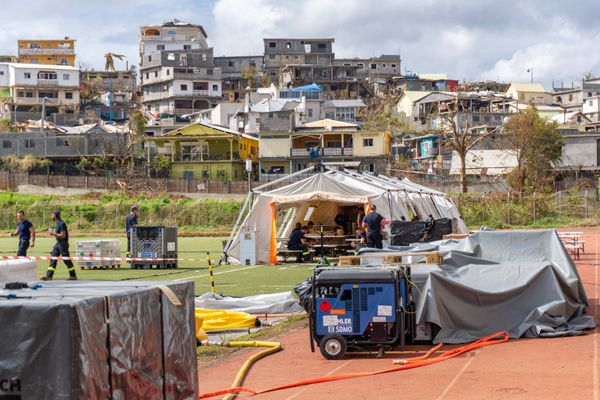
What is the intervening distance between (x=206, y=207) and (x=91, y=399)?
58.0 meters

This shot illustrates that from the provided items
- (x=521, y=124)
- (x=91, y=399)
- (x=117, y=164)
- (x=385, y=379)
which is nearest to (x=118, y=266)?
(x=385, y=379)

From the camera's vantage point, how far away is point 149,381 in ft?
25.0

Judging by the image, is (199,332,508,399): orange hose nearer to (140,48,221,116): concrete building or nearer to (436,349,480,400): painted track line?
(436,349,480,400): painted track line

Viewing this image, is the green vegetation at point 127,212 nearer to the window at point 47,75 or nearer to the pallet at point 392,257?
the pallet at point 392,257

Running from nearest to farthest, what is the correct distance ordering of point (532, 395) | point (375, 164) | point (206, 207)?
point (532, 395)
point (206, 207)
point (375, 164)

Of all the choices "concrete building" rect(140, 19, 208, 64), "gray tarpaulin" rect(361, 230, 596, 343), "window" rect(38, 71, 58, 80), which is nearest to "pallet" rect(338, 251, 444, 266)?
"gray tarpaulin" rect(361, 230, 596, 343)

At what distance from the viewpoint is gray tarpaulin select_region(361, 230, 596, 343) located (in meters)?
14.4

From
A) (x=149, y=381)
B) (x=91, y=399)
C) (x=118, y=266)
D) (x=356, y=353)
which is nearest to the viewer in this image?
(x=91, y=399)

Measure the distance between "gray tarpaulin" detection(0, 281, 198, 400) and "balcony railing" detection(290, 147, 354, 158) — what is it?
7486 cm

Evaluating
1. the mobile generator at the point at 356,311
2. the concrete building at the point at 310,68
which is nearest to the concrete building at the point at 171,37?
the concrete building at the point at 310,68

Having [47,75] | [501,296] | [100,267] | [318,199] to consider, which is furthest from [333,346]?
[47,75]

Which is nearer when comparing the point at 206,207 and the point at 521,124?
the point at 206,207

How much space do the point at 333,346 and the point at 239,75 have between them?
4702 inches

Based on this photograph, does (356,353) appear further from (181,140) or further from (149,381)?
(181,140)
